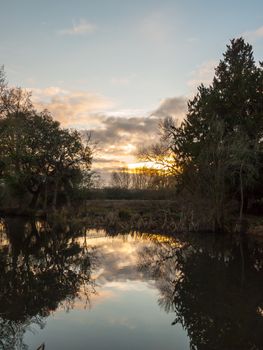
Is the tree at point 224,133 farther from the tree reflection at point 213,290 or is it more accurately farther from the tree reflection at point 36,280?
the tree reflection at point 36,280

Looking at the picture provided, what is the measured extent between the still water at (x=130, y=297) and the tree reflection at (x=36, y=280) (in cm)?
3

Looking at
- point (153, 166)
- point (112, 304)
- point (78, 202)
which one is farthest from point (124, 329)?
point (153, 166)

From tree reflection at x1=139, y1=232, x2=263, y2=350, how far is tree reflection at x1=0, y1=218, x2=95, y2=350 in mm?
2754

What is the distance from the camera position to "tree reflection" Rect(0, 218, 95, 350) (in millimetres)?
9656

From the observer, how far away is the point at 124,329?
9.27 metres

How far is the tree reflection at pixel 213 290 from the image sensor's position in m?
9.00

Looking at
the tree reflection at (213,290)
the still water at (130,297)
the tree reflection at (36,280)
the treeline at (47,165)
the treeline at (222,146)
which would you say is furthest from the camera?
the treeline at (47,165)

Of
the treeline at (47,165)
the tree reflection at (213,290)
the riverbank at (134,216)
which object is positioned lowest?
the tree reflection at (213,290)

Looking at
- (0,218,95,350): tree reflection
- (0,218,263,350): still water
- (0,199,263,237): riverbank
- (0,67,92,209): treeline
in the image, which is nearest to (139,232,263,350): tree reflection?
(0,218,263,350): still water

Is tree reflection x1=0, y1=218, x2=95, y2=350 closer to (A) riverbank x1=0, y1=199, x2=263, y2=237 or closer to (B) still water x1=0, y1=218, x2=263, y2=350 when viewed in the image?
(B) still water x1=0, y1=218, x2=263, y2=350

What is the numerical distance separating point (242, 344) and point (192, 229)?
21472 mm

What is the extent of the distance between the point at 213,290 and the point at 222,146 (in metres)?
17.7

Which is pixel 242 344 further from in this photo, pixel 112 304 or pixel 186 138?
pixel 186 138

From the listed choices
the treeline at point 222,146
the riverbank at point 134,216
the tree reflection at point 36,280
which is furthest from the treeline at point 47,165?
the tree reflection at point 36,280
